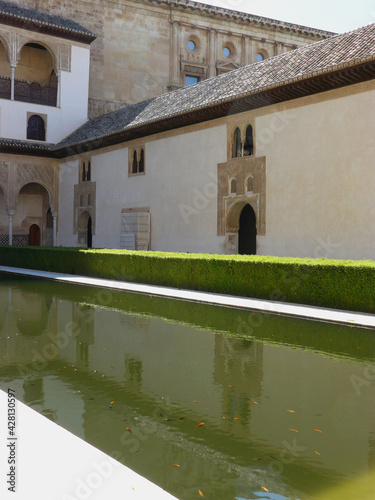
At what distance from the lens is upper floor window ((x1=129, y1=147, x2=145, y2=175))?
19.8 m

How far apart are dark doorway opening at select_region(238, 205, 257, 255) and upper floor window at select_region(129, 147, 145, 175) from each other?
471 cm

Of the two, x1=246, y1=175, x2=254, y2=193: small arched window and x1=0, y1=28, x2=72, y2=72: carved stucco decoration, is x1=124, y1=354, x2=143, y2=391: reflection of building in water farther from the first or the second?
x1=0, y1=28, x2=72, y2=72: carved stucco decoration

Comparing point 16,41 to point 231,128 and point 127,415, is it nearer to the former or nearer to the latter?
point 231,128

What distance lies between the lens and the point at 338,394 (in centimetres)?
474

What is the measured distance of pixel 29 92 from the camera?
25.8 metres

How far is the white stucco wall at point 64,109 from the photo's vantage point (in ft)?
78.3

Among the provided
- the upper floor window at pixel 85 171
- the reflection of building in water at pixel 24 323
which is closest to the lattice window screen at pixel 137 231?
the upper floor window at pixel 85 171

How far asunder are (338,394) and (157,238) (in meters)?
14.4

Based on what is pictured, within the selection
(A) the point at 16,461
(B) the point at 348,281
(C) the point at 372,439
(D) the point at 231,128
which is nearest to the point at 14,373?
(A) the point at 16,461

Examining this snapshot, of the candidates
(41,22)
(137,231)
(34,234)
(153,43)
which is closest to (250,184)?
(137,231)

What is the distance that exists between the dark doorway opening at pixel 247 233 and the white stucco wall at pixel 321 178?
59.6 inches

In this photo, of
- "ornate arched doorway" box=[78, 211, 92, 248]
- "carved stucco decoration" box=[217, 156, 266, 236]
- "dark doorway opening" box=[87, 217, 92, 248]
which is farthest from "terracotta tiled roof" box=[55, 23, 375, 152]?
"dark doorway opening" box=[87, 217, 92, 248]

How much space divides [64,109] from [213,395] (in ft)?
74.1

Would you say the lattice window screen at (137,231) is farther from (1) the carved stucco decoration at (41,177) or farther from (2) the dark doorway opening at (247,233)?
(1) the carved stucco decoration at (41,177)
